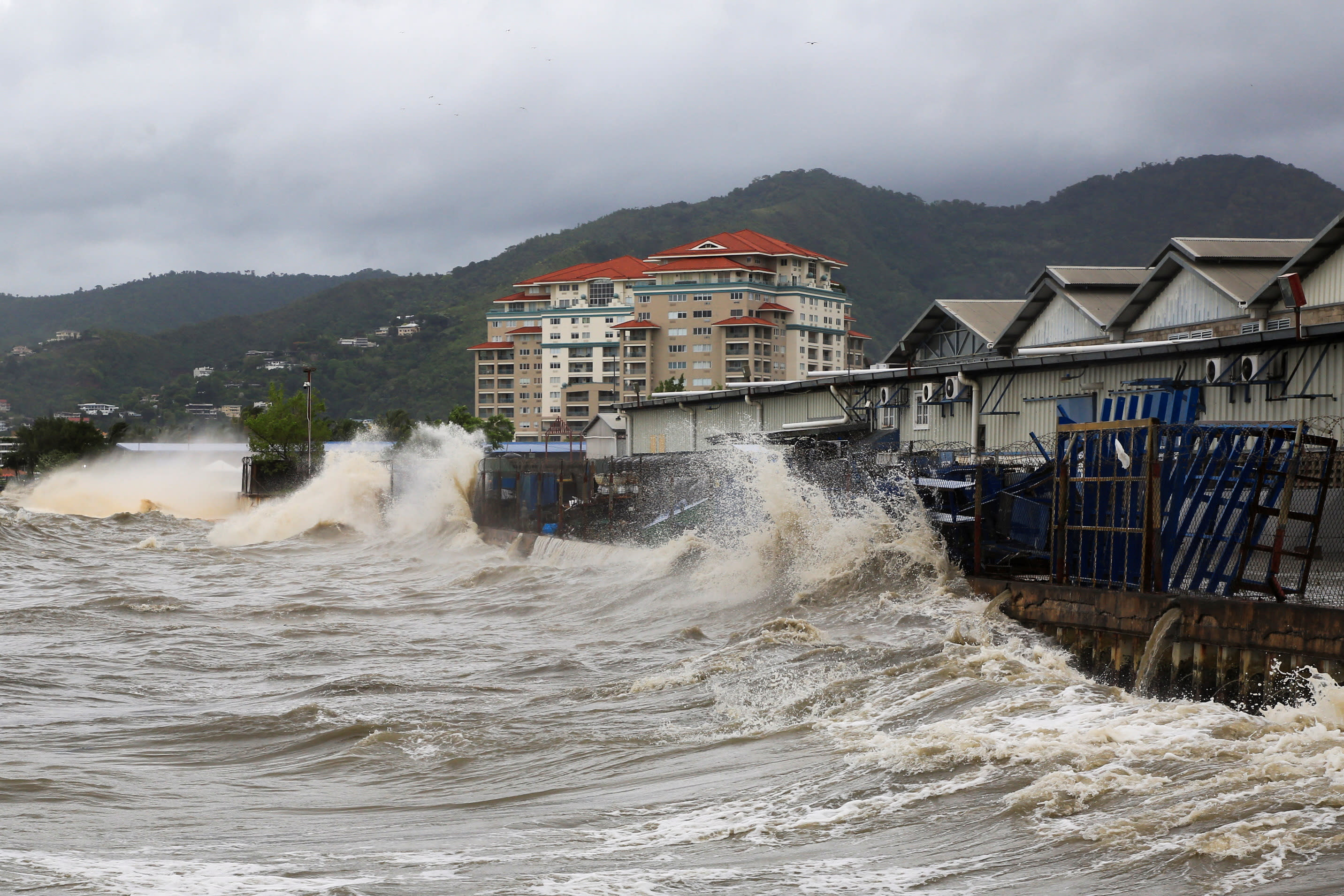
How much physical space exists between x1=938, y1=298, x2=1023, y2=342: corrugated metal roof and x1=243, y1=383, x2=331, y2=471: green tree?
1885 inches

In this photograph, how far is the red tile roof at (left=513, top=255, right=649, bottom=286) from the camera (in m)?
155

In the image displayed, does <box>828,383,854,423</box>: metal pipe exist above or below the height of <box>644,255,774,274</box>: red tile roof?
below

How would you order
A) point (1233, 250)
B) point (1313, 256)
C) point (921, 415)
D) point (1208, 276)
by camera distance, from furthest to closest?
point (1233, 250)
point (921, 415)
point (1208, 276)
point (1313, 256)

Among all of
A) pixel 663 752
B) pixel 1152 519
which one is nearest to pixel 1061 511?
pixel 1152 519

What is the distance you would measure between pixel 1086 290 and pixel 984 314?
295 inches

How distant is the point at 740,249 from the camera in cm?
14312

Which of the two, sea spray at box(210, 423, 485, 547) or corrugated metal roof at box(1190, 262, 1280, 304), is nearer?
corrugated metal roof at box(1190, 262, 1280, 304)

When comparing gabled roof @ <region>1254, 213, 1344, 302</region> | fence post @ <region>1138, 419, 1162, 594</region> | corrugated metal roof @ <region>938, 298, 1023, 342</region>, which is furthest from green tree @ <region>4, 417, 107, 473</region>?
fence post @ <region>1138, 419, 1162, 594</region>

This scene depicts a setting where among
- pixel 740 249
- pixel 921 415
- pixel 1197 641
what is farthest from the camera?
pixel 740 249

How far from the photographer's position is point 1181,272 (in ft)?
108

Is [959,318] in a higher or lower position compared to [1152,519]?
higher

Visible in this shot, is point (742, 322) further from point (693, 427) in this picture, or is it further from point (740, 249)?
point (693, 427)

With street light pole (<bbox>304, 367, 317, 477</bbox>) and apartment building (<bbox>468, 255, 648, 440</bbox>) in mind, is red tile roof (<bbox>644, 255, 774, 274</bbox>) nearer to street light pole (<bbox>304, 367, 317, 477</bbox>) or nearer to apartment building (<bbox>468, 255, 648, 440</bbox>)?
apartment building (<bbox>468, 255, 648, 440</bbox>)

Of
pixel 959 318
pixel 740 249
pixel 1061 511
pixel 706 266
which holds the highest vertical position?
pixel 740 249
